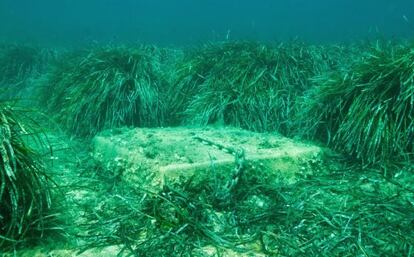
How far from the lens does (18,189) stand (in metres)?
2.67

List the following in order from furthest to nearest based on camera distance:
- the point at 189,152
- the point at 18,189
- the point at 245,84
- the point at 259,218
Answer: the point at 245,84 < the point at 189,152 < the point at 259,218 < the point at 18,189

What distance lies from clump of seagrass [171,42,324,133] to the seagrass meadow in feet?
0.06

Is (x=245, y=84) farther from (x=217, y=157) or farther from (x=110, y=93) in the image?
(x=217, y=157)

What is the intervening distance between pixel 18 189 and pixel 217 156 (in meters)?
1.70

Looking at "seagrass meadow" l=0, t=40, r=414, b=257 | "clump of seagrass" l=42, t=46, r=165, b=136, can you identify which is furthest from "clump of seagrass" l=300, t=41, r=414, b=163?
"clump of seagrass" l=42, t=46, r=165, b=136

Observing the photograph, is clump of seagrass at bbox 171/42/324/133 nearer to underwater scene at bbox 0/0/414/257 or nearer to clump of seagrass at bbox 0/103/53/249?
underwater scene at bbox 0/0/414/257

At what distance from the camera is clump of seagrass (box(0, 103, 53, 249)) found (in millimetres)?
2561

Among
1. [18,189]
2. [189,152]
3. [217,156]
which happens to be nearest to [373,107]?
[217,156]

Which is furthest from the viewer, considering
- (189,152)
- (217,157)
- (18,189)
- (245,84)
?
(245,84)

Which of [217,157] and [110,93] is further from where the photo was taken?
[110,93]

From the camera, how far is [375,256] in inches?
96.7

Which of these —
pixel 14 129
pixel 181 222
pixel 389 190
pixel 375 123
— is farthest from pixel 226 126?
pixel 14 129

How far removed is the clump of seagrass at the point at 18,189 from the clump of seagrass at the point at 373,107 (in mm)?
2777

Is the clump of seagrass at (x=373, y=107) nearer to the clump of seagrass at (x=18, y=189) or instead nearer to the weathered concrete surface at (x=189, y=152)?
the weathered concrete surface at (x=189, y=152)
